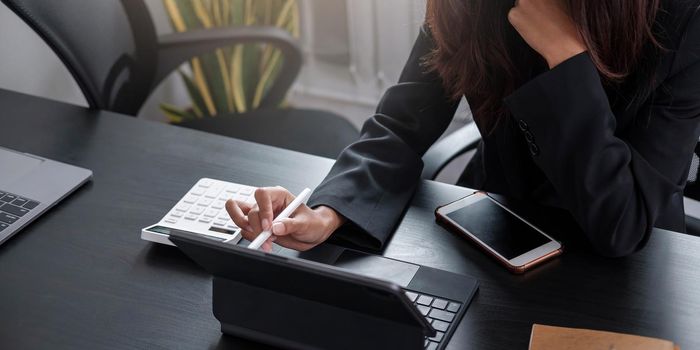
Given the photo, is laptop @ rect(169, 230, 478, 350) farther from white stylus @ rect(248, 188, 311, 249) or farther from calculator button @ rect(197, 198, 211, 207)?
calculator button @ rect(197, 198, 211, 207)

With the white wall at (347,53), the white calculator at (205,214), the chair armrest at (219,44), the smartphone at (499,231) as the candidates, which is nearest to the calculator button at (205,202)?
the white calculator at (205,214)

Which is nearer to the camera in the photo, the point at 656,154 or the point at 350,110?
the point at 656,154

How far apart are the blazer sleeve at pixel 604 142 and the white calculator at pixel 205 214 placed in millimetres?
398

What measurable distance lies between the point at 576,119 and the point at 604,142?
0.05 m

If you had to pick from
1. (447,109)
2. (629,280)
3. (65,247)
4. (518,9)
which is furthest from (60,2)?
(629,280)

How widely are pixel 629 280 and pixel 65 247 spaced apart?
720mm

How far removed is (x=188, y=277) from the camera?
99 centimetres

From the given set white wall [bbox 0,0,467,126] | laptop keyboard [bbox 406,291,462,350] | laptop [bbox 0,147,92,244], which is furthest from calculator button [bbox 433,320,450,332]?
white wall [bbox 0,0,467,126]

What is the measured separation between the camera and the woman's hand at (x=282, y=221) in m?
0.98

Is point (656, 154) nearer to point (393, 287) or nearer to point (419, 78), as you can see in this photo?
point (419, 78)

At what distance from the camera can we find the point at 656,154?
1062mm

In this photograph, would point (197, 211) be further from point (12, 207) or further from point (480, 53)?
point (480, 53)

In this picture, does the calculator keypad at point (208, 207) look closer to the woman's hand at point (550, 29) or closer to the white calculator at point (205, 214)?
the white calculator at point (205, 214)

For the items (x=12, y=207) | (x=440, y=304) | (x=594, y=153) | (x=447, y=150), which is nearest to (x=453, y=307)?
(x=440, y=304)
